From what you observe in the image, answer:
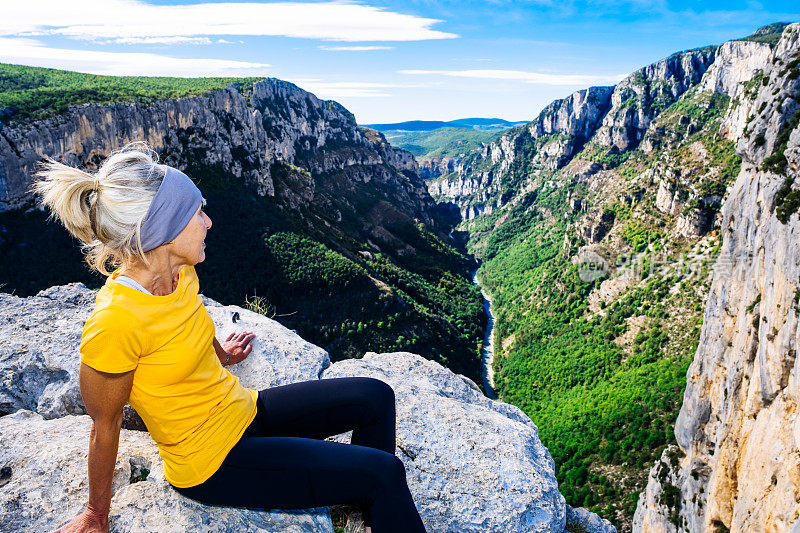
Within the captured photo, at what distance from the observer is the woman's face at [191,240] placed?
342 cm

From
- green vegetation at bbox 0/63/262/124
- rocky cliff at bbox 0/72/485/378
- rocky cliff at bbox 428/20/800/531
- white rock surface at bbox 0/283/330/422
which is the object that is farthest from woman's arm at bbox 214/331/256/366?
green vegetation at bbox 0/63/262/124

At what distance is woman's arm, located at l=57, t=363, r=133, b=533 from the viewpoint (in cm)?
293

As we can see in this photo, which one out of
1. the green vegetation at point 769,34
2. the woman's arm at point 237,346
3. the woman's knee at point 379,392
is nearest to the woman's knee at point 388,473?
the woman's knee at point 379,392

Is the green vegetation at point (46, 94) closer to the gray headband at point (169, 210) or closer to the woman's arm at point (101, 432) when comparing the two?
the gray headband at point (169, 210)

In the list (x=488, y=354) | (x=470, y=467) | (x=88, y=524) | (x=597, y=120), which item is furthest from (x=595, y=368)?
(x=597, y=120)

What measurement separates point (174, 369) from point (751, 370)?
906 inches

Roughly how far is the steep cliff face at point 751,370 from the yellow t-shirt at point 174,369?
1695 centimetres

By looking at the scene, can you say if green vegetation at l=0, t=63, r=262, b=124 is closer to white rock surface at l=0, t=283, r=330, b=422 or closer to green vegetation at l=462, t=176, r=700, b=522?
white rock surface at l=0, t=283, r=330, b=422

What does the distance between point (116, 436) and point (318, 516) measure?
2.04 meters

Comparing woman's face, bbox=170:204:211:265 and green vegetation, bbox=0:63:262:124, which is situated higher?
green vegetation, bbox=0:63:262:124

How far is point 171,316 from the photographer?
3252 millimetres

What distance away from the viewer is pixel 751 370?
18.5m

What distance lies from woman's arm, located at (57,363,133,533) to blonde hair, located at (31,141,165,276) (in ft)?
2.81

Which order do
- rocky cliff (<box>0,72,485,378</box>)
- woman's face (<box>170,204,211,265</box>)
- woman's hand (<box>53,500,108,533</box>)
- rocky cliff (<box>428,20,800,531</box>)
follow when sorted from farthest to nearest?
rocky cliff (<box>0,72,485,378</box>) → rocky cliff (<box>428,20,800,531</box>) → woman's face (<box>170,204,211,265</box>) → woman's hand (<box>53,500,108,533</box>)
